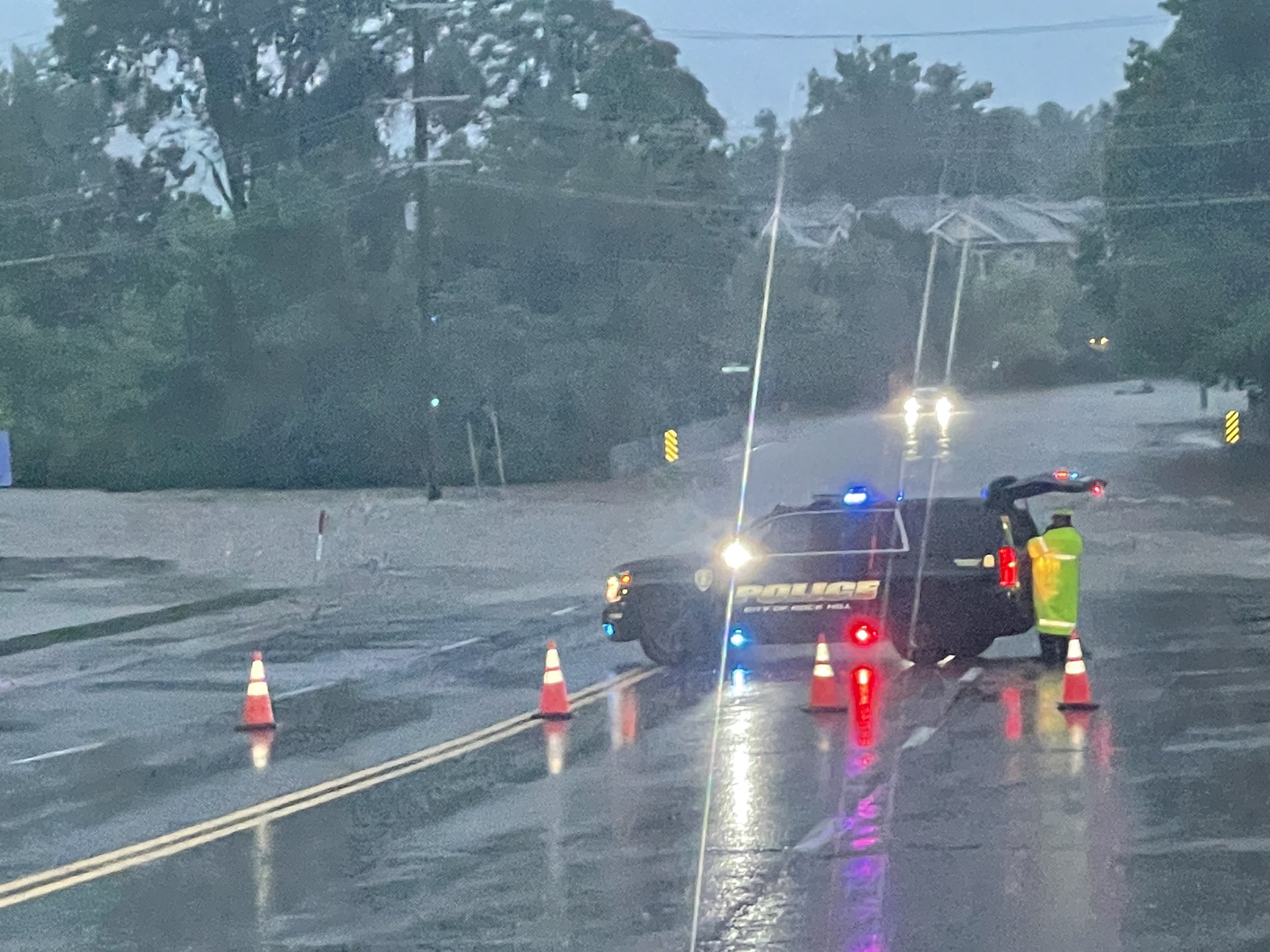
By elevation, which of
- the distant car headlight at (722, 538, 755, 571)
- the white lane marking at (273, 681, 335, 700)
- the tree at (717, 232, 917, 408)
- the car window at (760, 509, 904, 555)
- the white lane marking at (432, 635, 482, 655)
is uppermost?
the tree at (717, 232, 917, 408)

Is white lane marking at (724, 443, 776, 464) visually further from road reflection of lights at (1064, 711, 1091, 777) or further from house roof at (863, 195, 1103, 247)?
house roof at (863, 195, 1103, 247)

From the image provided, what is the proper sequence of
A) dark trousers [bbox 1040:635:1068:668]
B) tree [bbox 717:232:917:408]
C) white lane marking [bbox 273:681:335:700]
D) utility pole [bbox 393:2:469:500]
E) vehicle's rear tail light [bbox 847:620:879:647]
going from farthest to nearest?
tree [bbox 717:232:917:408] < utility pole [bbox 393:2:469:500] < dark trousers [bbox 1040:635:1068:668] < vehicle's rear tail light [bbox 847:620:879:647] < white lane marking [bbox 273:681:335:700]

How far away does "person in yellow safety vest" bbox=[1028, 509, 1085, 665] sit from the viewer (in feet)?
55.7

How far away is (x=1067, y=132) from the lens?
175625 millimetres

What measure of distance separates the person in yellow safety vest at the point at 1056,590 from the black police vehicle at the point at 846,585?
295 millimetres

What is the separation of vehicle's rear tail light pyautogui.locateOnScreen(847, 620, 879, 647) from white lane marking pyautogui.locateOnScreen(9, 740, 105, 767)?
6.22m

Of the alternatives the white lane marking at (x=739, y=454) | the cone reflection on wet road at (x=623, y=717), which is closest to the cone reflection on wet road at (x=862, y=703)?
the cone reflection on wet road at (x=623, y=717)

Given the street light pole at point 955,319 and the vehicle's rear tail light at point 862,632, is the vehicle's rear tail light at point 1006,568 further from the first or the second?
the street light pole at point 955,319

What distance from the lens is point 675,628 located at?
17.4 meters

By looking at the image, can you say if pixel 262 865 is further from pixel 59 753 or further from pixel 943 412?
pixel 943 412

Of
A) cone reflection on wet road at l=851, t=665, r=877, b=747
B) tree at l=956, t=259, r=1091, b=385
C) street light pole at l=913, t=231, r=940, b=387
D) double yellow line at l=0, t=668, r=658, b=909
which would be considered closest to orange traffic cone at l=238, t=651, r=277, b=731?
double yellow line at l=0, t=668, r=658, b=909

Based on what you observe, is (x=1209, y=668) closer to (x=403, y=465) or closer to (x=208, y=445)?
(x=403, y=465)

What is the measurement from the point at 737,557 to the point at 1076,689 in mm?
3771

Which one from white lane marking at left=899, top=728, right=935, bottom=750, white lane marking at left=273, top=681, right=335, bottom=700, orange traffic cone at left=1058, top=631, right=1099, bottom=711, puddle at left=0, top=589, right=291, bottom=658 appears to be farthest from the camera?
puddle at left=0, top=589, right=291, bottom=658
